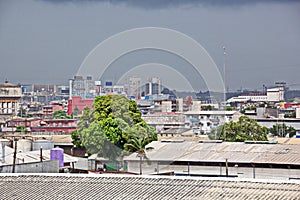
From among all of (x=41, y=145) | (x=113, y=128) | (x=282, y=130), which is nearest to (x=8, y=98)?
(x=282, y=130)

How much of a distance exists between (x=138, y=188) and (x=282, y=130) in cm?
2657

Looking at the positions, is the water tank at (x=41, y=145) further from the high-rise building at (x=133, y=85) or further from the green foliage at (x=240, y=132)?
the green foliage at (x=240, y=132)

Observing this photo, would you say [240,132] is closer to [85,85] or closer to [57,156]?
[57,156]

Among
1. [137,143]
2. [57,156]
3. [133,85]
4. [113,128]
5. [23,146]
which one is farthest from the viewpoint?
[133,85]

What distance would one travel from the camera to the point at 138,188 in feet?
29.2

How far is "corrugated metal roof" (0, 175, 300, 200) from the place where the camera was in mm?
8289

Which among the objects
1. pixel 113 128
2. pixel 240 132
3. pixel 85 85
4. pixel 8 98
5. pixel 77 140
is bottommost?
pixel 77 140

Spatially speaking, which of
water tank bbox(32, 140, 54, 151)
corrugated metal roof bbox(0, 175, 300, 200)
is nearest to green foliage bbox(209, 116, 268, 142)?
water tank bbox(32, 140, 54, 151)

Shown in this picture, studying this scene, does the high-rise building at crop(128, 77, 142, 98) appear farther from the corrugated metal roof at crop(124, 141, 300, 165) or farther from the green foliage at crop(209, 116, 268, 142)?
the corrugated metal roof at crop(124, 141, 300, 165)

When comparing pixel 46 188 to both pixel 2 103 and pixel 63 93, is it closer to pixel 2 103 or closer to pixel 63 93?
pixel 2 103

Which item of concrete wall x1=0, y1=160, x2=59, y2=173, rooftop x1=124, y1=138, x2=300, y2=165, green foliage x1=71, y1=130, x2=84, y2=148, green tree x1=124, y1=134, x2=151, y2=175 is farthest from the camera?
green foliage x1=71, y1=130, x2=84, y2=148

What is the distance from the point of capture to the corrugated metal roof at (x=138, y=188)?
8.29 meters

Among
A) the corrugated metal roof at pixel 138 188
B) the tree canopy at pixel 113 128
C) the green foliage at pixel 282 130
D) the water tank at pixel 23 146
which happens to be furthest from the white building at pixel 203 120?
the corrugated metal roof at pixel 138 188

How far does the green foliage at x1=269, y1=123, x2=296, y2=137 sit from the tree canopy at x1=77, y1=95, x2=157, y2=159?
50.4 ft
